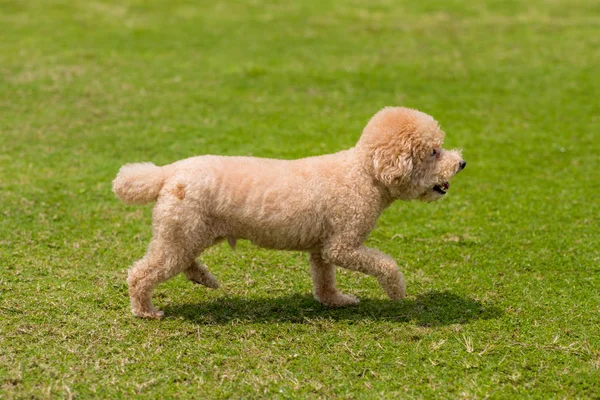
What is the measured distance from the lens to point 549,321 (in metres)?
4.67

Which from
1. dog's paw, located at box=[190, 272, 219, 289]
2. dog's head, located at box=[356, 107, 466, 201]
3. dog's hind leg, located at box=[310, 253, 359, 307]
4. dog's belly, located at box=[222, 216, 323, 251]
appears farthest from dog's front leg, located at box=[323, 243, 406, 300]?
dog's paw, located at box=[190, 272, 219, 289]

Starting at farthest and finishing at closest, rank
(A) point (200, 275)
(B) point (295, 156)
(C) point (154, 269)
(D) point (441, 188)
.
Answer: (B) point (295, 156) → (A) point (200, 275) → (D) point (441, 188) → (C) point (154, 269)

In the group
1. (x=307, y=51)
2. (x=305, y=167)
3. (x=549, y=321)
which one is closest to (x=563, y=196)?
(x=549, y=321)

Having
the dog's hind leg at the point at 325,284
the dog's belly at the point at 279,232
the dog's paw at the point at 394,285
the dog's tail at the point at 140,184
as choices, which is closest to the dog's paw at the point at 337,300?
the dog's hind leg at the point at 325,284

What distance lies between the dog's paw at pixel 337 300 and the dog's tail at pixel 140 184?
135cm

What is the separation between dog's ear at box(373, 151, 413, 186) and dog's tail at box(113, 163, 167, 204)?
138 cm

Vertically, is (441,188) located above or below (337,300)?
above

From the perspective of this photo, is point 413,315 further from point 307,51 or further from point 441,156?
point 307,51

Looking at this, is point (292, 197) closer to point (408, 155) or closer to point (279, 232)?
point (279, 232)

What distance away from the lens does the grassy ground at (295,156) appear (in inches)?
162

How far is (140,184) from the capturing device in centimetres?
462

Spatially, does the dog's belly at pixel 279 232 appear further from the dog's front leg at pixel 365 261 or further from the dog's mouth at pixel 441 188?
the dog's mouth at pixel 441 188

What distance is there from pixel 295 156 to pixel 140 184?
11.0 feet

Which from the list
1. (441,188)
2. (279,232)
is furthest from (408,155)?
(279,232)
